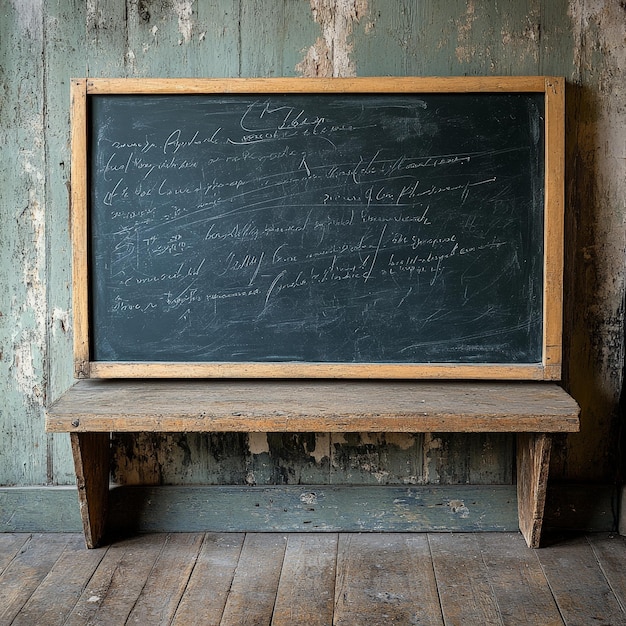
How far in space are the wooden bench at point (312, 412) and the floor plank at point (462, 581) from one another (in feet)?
0.71

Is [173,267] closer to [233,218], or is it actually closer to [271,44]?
[233,218]

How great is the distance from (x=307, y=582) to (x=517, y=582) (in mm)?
606

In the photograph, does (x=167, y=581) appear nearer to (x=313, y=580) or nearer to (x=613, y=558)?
(x=313, y=580)

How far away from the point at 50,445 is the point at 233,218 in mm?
1008

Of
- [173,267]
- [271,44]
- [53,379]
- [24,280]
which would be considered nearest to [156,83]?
[271,44]

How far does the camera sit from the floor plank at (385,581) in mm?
2004

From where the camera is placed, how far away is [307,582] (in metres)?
2.18

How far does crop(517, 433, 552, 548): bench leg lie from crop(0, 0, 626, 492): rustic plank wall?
104mm

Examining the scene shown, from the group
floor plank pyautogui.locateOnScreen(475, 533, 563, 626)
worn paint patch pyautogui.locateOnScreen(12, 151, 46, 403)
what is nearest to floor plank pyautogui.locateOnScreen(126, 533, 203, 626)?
worn paint patch pyautogui.locateOnScreen(12, 151, 46, 403)

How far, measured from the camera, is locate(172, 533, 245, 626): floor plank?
6.57ft

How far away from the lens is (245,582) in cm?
218

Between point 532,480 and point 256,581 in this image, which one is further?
point 532,480

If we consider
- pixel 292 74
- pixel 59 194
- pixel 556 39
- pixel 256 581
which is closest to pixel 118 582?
pixel 256 581

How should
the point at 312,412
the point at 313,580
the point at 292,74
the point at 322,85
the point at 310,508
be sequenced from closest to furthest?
1. the point at 312,412
2. the point at 313,580
3. the point at 322,85
4. the point at 292,74
5. the point at 310,508
